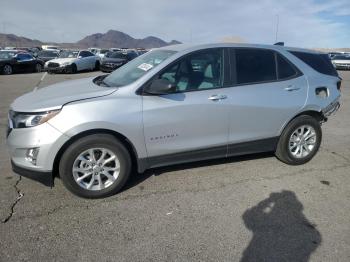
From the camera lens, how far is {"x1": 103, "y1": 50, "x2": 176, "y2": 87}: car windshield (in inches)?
165

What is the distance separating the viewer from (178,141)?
164 inches

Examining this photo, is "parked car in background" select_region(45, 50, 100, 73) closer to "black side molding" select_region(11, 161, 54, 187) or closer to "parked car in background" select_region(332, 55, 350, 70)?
"black side molding" select_region(11, 161, 54, 187)

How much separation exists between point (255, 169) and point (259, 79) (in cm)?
128

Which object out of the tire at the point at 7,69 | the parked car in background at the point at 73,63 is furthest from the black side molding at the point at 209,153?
the tire at the point at 7,69

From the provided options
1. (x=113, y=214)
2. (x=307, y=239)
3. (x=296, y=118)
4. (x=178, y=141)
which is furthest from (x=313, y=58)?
(x=113, y=214)

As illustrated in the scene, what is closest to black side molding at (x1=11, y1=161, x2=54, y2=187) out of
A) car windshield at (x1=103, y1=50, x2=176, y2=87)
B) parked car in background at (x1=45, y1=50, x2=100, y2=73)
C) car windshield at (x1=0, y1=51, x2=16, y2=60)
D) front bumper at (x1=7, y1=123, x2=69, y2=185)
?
front bumper at (x1=7, y1=123, x2=69, y2=185)

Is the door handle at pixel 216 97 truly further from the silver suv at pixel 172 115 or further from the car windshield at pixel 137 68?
the car windshield at pixel 137 68

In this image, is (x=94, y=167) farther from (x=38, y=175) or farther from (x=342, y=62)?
(x=342, y=62)

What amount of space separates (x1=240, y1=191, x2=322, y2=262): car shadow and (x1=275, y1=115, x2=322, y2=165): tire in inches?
41.4

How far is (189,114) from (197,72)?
0.58 metres

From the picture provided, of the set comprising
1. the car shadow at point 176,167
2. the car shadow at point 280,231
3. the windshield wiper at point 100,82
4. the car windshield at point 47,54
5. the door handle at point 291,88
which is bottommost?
the car shadow at point 280,231

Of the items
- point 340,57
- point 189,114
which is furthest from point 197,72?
point 340,57

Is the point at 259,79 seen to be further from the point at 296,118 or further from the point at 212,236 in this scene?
the point at 212,236

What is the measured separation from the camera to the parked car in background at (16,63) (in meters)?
21.1
